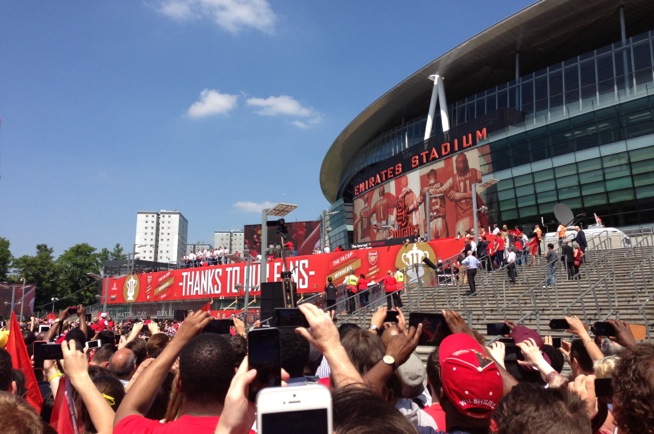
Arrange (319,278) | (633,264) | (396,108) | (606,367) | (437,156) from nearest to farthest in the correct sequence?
(606,367) → (633,264) → (319,278) → (437,156) → (396,108)

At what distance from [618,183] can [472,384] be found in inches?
1475

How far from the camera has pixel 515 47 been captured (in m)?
43.7

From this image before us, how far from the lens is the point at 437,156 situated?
43938mm

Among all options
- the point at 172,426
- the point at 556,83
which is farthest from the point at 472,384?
the point at 556,83

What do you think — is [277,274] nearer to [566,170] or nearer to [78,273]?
[566,170]

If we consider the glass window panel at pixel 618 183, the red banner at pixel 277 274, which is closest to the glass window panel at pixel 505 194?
the glass window panel at pixel 618 183

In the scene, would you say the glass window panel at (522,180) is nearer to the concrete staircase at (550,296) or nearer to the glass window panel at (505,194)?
the glass window panel at (505,194)

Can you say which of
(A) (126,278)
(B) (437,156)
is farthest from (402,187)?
(A) (126,278)

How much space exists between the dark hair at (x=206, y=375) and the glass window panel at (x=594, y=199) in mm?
38463

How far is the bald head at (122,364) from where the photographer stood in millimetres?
4426

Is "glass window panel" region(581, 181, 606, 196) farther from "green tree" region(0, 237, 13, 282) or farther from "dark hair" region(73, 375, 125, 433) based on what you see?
"green tree" region(0, 237, 13, 282)

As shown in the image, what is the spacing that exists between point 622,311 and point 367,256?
17276 millimetres

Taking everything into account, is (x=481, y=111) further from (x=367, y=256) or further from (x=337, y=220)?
(x=337, y=220)

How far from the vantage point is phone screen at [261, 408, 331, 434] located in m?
1.34
